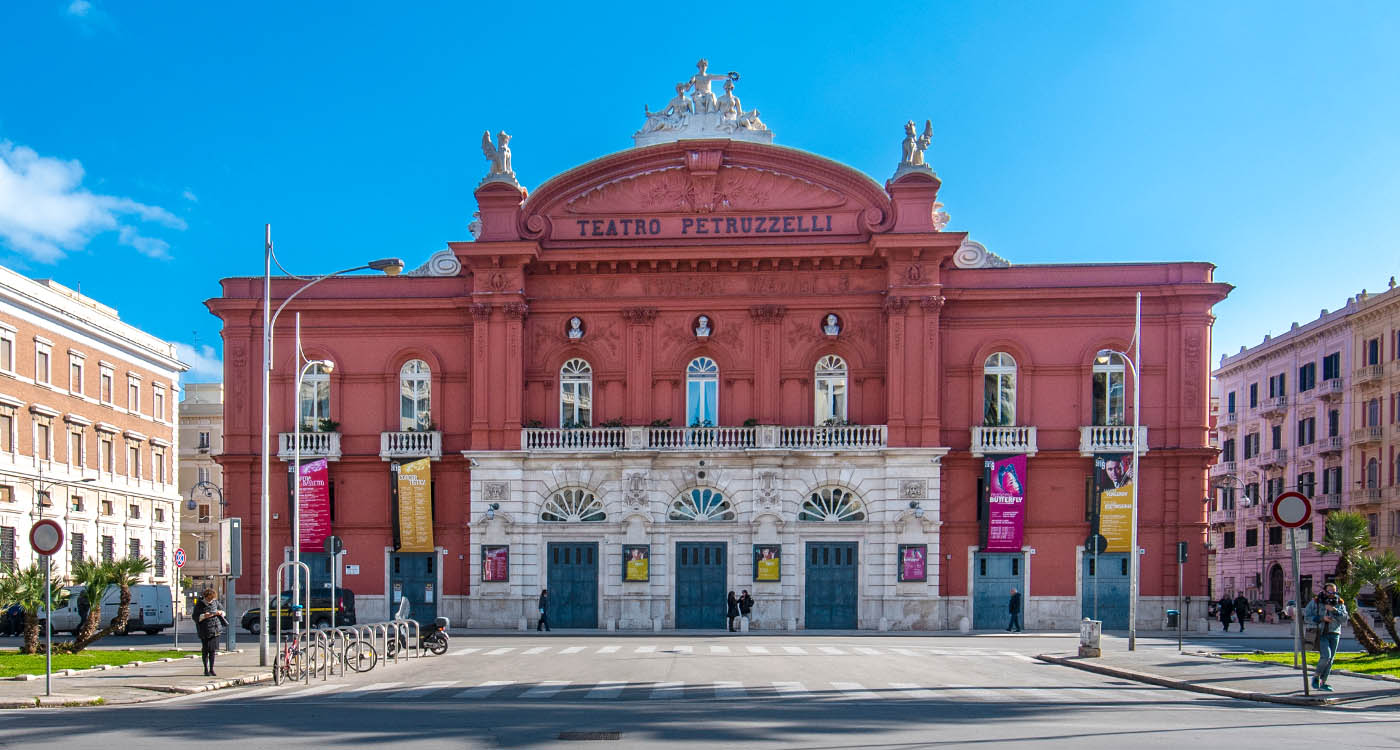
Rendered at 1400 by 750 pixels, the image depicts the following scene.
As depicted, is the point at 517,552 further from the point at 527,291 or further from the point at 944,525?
the point at 944,525

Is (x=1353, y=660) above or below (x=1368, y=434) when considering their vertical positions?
below

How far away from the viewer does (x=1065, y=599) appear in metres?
44.3

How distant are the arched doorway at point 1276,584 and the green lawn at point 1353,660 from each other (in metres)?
40.2

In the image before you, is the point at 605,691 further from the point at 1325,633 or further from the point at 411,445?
the point at 411,445

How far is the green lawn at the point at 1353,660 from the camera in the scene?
1006 inches

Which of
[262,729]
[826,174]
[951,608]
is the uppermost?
[826,174]

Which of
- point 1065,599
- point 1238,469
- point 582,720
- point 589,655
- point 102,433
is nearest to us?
point 582,720

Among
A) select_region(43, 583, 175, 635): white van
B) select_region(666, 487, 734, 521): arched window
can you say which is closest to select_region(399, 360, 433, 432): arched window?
select_region(666, 487, 734, 521): arched window

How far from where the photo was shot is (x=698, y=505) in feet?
147

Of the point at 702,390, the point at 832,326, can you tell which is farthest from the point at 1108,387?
the point at 702,390

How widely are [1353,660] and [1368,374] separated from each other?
124ft

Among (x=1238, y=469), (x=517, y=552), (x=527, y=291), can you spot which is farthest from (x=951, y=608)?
(x=1238, y=469)

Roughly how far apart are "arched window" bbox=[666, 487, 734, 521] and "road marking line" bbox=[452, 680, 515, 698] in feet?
69.1

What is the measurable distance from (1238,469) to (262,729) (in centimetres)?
7131
